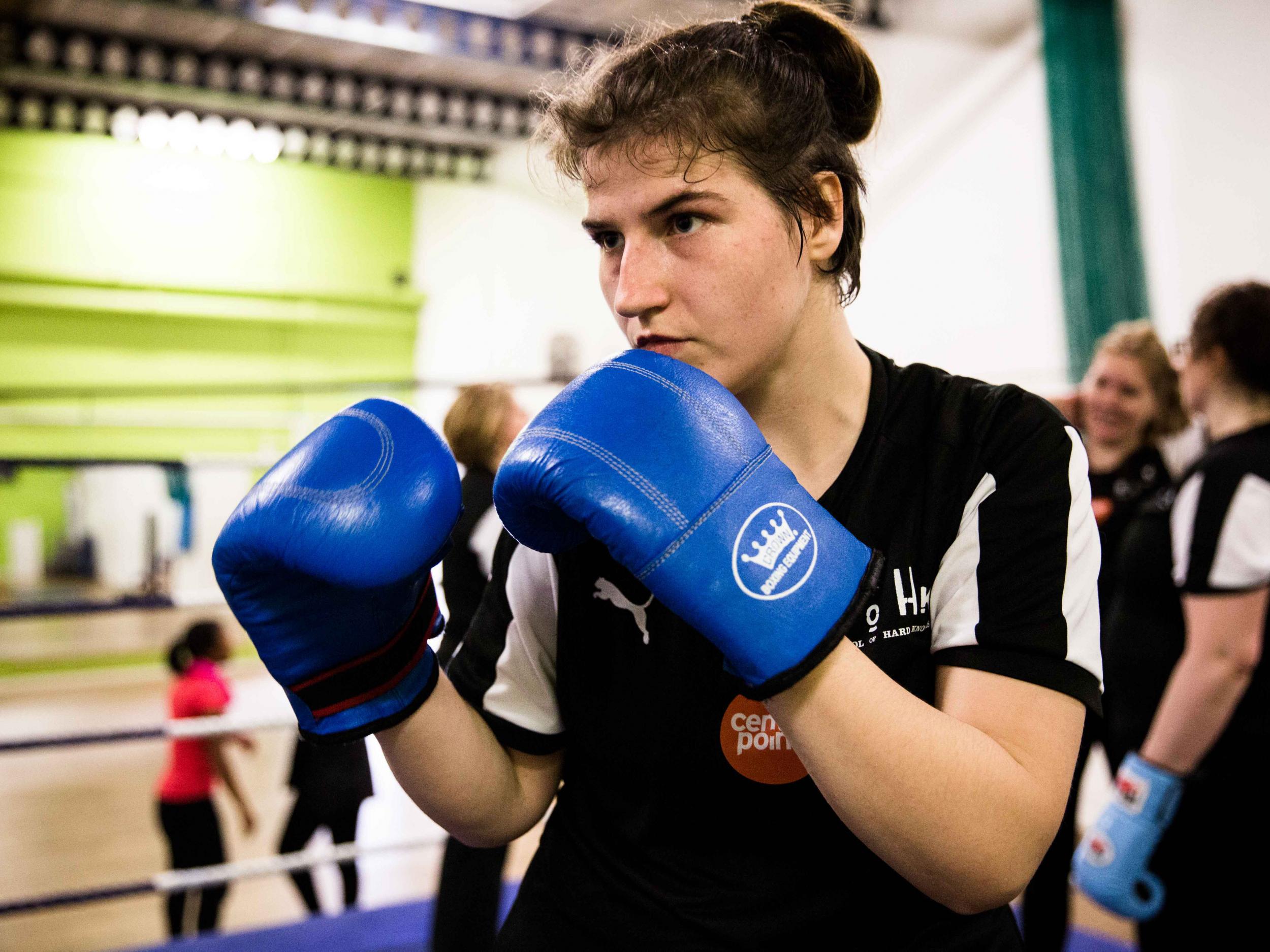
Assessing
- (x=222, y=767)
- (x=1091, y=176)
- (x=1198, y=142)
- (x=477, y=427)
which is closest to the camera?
(x=477, y=427)

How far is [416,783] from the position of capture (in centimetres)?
85

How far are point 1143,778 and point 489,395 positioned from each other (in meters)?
1.40

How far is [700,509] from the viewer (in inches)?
27.8

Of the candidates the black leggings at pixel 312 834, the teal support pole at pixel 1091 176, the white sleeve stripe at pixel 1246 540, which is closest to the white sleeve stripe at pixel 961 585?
the white sleeve stripe at pixel 1246 540

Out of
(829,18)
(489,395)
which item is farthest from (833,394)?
(489,395)

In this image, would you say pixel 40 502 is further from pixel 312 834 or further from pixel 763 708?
pixel 763 708

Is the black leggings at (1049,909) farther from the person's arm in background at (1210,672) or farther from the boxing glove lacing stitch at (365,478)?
the boxing glove lacing stitch at (365,478)

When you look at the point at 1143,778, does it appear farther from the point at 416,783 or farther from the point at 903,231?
the point at 903,231

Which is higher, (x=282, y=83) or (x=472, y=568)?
(x=282, y=83)

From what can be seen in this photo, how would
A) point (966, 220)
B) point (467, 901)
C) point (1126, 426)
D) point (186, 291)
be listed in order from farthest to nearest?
point (186, 291), point (966, 220), point (1126, 426), point (467, 901)

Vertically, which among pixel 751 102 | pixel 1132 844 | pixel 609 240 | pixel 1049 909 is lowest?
pixel 1049 909

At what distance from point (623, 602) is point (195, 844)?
2403 millimetres

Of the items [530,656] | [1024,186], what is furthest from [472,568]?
[1024,186]

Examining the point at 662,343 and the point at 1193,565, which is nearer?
the point at 662,343
